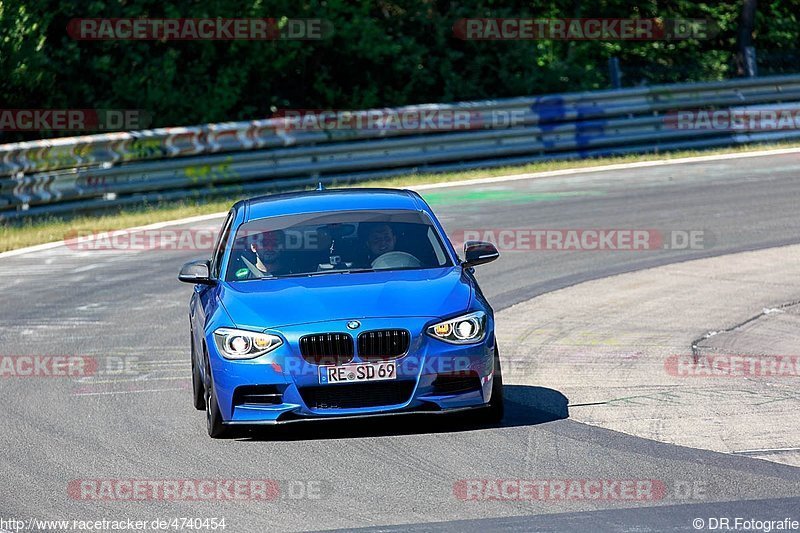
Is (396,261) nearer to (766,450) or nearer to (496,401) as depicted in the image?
(496,401)

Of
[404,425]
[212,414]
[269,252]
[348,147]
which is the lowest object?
[404,425]

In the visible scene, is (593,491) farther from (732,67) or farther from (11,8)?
(732,67)

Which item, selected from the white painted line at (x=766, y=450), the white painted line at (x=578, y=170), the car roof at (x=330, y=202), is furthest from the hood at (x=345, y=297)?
the white painted line at (x=578, y=170)

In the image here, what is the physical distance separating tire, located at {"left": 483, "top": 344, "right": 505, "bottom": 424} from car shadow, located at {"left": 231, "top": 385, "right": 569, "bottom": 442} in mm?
43

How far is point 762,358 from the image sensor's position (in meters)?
10.8

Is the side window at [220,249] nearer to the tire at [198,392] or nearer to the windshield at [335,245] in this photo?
the windshield at [335,245]

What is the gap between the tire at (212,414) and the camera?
8.80m

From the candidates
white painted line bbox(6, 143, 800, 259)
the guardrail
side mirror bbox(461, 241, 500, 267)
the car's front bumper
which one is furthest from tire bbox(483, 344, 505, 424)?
the guardrail

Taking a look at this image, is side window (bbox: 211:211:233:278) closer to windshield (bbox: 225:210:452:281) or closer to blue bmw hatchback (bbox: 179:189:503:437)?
windshield (bbox: 225:210:452:281)

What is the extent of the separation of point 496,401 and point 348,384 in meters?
1.00

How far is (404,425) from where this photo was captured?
9.07 meters

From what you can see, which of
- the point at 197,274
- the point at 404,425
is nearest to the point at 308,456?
the point at 404,425

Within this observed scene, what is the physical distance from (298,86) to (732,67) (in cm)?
886

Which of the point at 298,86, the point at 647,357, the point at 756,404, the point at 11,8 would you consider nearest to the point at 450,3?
the point at 298,86
